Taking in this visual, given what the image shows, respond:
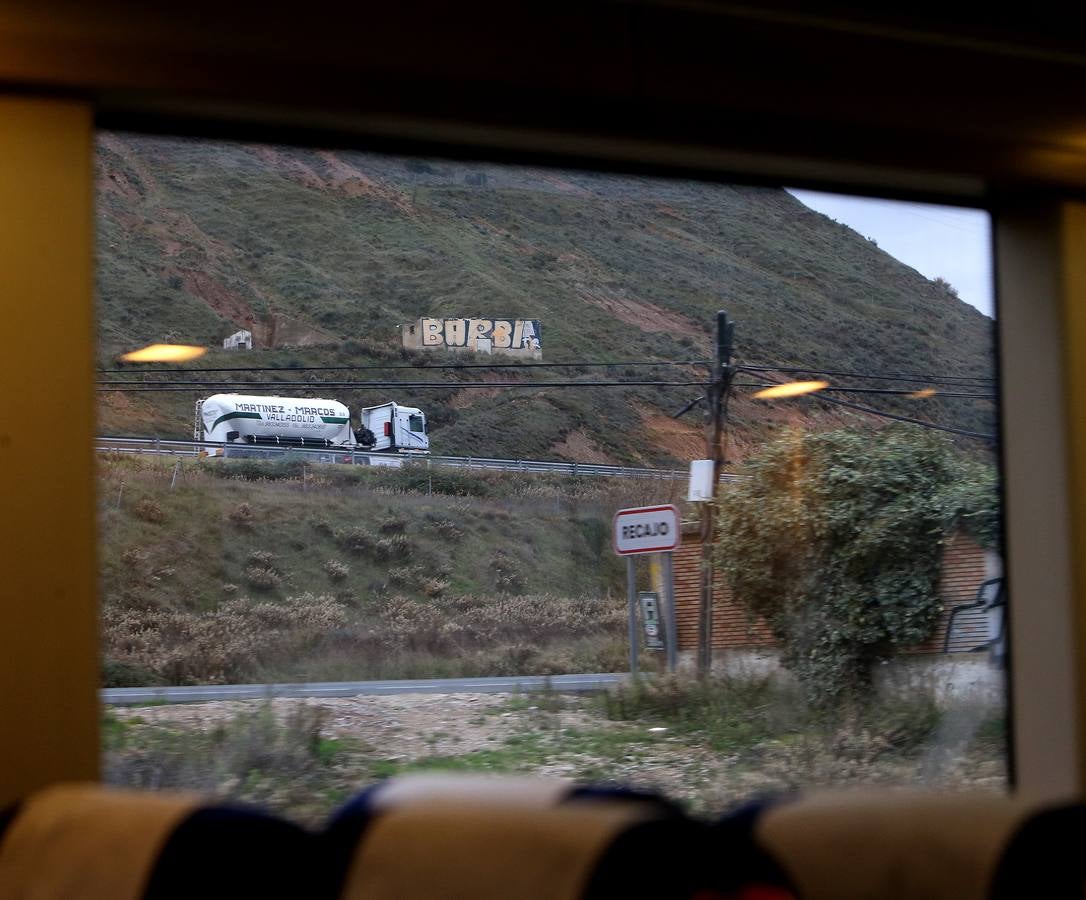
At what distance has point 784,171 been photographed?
2.73 metres

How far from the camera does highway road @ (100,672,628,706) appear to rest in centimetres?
260

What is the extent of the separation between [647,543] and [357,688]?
100 cm

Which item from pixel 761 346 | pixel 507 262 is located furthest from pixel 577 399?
pixel 761 346

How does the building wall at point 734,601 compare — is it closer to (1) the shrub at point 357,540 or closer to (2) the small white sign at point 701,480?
(2) the small white sign at point 701,480

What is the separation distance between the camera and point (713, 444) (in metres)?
3.52

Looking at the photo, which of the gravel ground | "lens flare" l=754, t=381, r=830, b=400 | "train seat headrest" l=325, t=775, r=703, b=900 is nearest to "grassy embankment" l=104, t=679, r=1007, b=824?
the gravel ground

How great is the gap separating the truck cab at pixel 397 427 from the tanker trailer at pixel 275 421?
0.23 feet

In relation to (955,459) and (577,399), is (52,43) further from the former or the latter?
(955,459)

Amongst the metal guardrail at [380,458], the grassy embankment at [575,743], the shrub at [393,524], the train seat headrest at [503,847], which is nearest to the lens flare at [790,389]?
the metal guardrail at [380,458]

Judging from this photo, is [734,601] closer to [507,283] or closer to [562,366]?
[562,366]

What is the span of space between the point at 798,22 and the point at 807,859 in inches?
74.9

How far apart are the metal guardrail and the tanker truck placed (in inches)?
0.7

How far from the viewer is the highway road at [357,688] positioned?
2.60 m

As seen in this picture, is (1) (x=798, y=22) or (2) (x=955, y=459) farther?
(2) (x=955, y=459)
